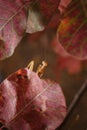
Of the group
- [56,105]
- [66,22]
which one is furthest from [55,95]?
[66,22]

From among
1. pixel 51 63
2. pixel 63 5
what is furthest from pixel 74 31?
pixel 51 63

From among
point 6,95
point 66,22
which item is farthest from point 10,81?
point 66,22

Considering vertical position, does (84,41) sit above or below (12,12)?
below

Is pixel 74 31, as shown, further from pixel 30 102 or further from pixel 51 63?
pixel 51 63

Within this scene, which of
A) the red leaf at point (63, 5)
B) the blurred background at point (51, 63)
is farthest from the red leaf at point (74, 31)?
the blurred background at point (51, 63)

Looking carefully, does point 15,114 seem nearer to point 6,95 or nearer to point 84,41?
point 6,95

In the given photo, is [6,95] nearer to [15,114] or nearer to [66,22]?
[15,114]

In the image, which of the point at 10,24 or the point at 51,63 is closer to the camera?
the point at 10,24

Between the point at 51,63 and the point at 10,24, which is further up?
the point at 10,24
